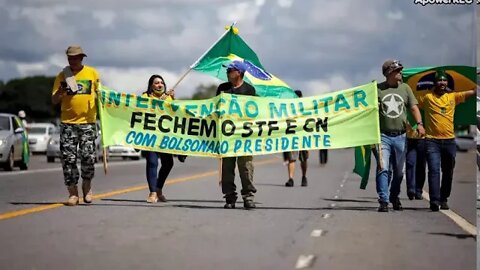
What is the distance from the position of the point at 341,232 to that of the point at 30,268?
13.5 ft

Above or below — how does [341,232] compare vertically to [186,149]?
below

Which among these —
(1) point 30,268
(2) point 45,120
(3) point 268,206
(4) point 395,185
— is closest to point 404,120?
(4) point 395,185

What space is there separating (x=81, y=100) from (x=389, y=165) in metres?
4.23

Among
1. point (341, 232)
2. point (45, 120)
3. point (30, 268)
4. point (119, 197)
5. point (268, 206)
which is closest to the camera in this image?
point (30, 268)

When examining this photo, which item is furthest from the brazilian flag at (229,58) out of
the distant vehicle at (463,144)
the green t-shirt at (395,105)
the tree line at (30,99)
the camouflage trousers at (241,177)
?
the tree line at (30,99)

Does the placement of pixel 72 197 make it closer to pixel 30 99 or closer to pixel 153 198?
pixel 153 198

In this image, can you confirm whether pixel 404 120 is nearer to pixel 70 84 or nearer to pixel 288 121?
pixel 288 121

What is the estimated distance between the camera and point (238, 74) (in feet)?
49.3

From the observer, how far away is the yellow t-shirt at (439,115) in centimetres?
1516

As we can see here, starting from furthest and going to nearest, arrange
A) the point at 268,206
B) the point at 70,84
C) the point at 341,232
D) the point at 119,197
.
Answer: the point at 119,197, the point at 268,206, the point at 70,84, the point at 341,232

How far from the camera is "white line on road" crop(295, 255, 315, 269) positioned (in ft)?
28.7

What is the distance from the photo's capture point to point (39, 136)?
58.5 meters

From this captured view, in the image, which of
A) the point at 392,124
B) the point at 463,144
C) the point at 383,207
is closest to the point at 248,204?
the point at 383,207

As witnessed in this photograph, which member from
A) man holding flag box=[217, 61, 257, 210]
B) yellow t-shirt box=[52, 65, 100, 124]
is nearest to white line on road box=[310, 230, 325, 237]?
man holding flag box=[217, 61, 257, 210]
